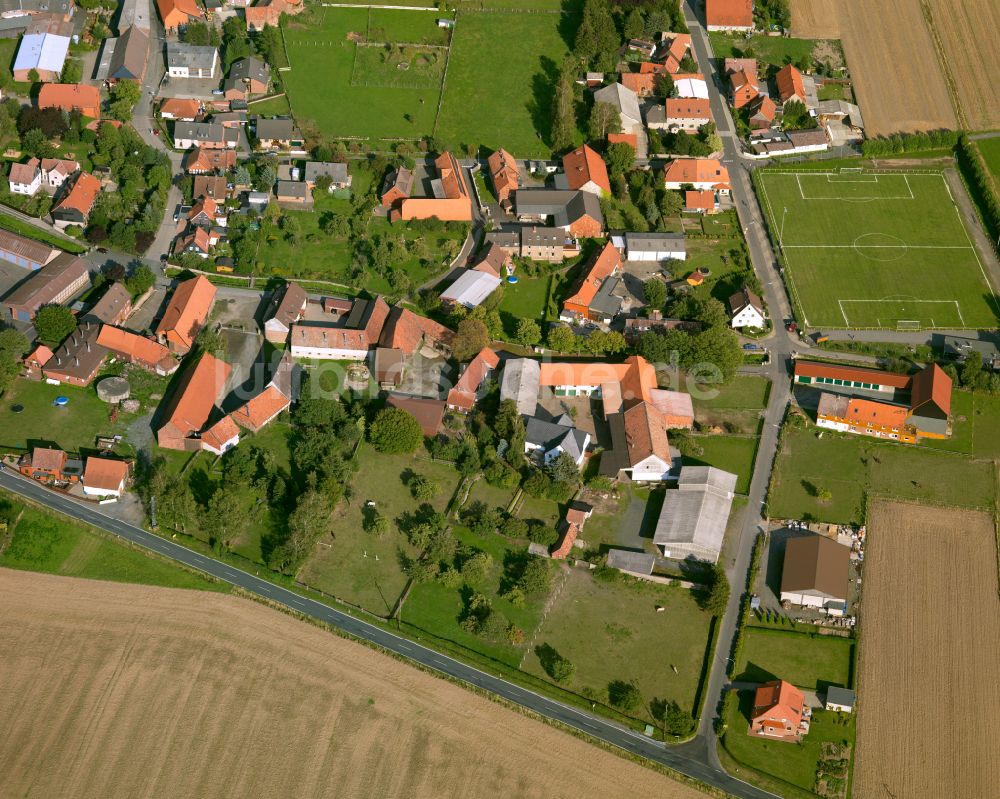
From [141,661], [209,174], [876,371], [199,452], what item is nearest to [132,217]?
[209,174]

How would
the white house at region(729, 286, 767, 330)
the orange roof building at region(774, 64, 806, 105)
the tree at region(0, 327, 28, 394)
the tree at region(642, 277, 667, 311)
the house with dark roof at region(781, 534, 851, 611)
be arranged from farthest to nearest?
the orange roof building at region(774, 64, 806, 105) < the tree at region(642, 277, 667, 311) < the white house at region(729, 286, 767, 330) < the tree at region(0, 327, 28, 394) < the house with dark roof at region(781, 534, 851, 611)

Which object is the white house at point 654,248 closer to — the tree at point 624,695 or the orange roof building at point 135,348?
the orange roof building at point 135,348

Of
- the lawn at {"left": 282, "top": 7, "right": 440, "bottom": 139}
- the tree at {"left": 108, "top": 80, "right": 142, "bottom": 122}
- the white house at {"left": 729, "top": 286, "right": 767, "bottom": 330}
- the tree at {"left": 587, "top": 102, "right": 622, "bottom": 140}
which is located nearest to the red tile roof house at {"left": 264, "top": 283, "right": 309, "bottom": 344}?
the lawn at {"left": 282, "top": 7, "right": 440, "bottom": 139}

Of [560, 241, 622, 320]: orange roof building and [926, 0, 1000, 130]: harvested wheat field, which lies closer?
[560, 241, 622, 320]: orange roof building

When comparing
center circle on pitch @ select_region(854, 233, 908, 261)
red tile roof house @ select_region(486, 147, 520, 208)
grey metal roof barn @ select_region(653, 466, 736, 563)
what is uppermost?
red tile roof house @ select_region(486, 147, 520, 208)

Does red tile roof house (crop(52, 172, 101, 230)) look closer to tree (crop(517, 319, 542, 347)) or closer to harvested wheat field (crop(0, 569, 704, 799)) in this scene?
tree (crop(517, 319, 542, 347))

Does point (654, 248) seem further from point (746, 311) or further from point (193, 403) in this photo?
point (193, 403)

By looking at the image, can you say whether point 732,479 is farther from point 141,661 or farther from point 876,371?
point 141,661
